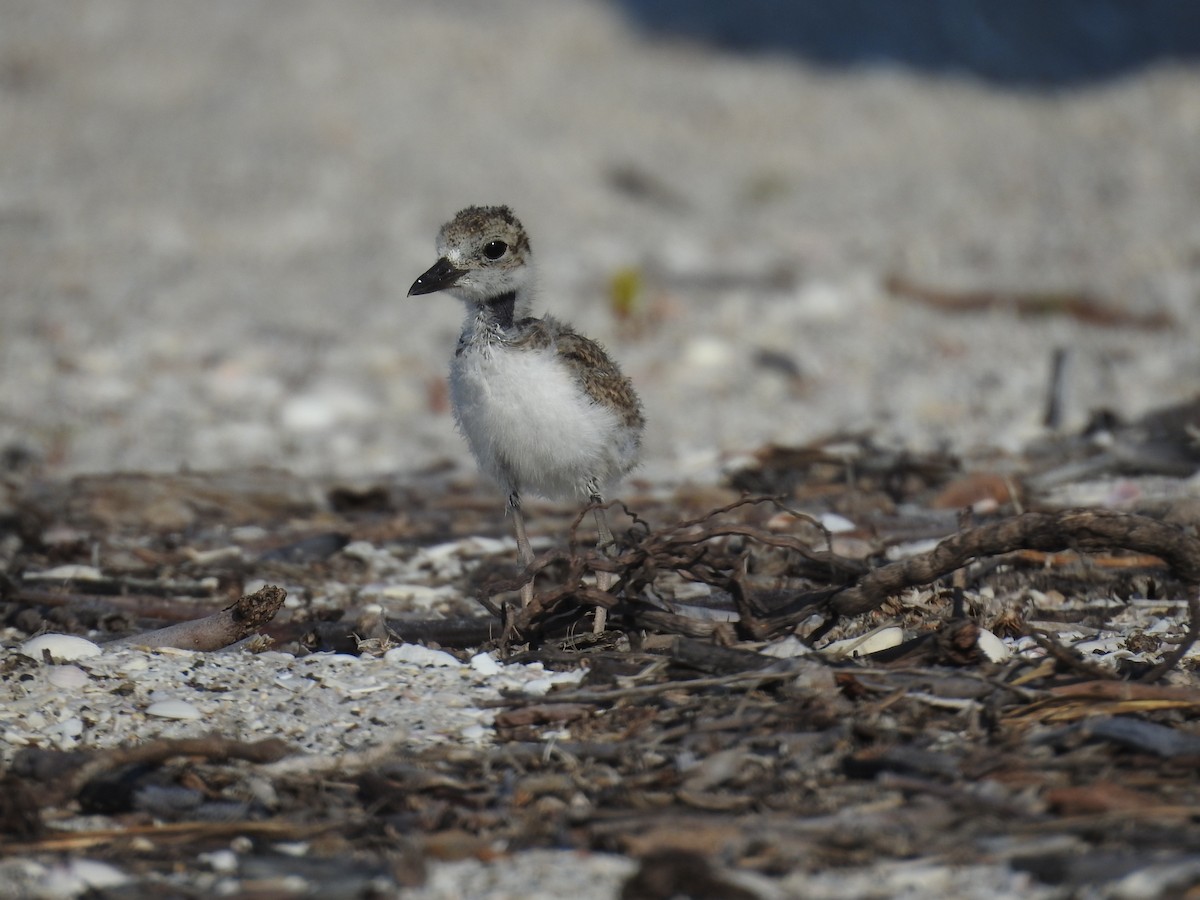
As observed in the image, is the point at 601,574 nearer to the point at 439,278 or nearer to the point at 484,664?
the point at 484,664

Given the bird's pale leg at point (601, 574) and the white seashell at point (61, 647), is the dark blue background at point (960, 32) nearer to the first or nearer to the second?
the bird's pale leg at point (601, 574)

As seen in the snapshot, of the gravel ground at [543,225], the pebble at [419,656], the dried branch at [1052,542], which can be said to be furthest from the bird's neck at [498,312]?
the gravel ground at [543,225]

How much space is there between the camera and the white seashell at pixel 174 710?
2977 millimetres

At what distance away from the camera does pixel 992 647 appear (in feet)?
10.3

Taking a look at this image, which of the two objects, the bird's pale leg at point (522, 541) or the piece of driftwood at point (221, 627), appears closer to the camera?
the piece of driftwood at point (221, 627)

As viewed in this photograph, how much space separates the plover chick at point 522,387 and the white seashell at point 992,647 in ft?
3.14

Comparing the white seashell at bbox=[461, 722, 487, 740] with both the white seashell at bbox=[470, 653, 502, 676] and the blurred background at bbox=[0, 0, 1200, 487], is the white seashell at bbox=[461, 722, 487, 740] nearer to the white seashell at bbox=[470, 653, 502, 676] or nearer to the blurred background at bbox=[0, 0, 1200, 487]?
the white seashell at bbox=[470, 653, 502, 676]

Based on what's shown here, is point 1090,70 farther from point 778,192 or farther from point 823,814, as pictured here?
point 823,814

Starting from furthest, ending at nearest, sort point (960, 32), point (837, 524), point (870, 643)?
point (960, 32), point (837, 524), point (870, 643)

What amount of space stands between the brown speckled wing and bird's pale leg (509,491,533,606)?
361 millimetres

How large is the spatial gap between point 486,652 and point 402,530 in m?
1.61

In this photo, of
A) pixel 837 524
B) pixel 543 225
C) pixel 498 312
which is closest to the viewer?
pixel 498 312

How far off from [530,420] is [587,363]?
0.32m

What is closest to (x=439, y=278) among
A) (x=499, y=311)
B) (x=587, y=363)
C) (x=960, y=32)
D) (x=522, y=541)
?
(x=499, y=311)
